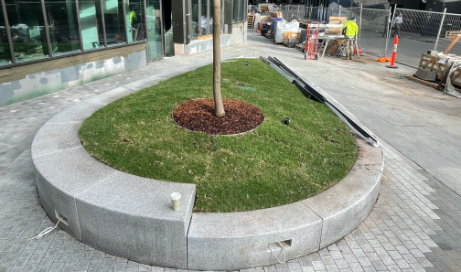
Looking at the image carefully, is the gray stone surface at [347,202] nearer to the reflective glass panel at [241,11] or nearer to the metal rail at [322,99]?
the metal rail at [322,99]

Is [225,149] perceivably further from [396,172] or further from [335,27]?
[335,27]

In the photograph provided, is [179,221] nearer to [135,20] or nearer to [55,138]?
[55,138]

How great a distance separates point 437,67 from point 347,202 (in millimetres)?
11127

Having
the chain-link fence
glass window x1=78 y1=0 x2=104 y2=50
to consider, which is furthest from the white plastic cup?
the chain-link fence

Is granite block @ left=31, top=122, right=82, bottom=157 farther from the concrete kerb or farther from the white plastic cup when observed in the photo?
the white plastic cup

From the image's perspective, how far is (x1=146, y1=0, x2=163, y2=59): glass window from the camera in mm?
14127

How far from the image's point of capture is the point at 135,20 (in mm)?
12984

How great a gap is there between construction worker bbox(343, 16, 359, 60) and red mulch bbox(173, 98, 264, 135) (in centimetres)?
1240

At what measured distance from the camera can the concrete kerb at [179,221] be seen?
12.2 feet

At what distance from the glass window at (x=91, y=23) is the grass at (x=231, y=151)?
4503mm

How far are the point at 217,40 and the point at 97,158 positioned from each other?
2.61 metres

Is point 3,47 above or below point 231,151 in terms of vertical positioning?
above

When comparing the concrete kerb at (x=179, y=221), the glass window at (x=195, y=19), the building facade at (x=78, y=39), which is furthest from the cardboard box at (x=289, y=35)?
the concrete kerb at (x=179, y=221)

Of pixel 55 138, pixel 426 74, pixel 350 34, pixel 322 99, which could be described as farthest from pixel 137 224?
pixel 350 34
